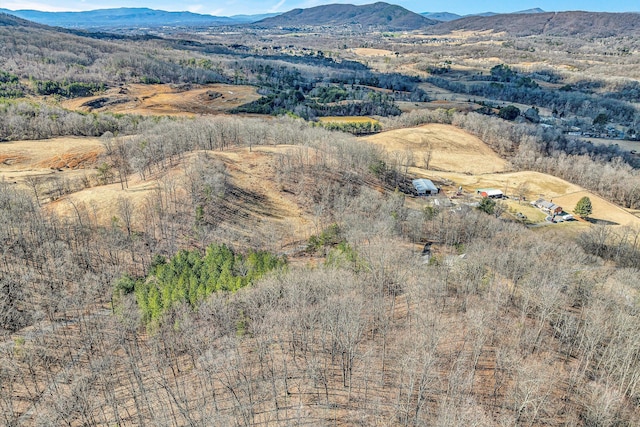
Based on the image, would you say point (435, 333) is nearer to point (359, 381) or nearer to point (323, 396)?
point (359, 381)

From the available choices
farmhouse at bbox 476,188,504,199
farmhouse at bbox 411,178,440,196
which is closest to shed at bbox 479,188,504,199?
farmhouse at bbox 476,188,504,199

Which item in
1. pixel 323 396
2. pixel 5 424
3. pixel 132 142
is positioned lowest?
pixel 5 424

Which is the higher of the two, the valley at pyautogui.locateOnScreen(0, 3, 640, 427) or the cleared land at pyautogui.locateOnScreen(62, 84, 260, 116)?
the cleared land at pyautogui.locateOnScreen(62, 84, 260, 116)

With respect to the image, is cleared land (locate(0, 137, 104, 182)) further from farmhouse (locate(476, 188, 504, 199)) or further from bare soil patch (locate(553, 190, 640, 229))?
bare soil patch (locate(553, 190, 640, 229))

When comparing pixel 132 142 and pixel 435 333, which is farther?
pixel 132 142

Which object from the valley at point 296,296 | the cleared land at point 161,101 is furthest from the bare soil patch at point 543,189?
the cleared land at point 161,101

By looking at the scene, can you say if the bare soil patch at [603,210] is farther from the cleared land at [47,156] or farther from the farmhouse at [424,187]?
the cleared land at [47,156]

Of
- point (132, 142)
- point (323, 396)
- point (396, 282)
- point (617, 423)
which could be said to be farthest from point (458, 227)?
point (132, 142)

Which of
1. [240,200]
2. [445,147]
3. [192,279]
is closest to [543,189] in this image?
[445,147]
